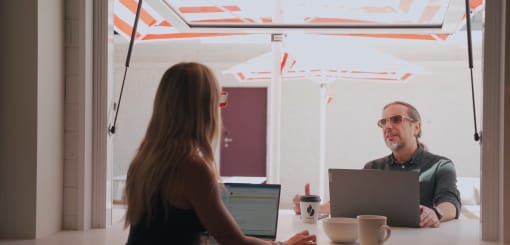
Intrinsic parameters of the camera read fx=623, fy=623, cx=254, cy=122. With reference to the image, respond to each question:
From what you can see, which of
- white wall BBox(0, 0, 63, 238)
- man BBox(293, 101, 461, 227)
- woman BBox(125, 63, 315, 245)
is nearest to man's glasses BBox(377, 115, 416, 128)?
man BBox(293, 101, 461, 227)

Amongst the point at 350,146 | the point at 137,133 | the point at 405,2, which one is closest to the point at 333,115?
the point at 350,146

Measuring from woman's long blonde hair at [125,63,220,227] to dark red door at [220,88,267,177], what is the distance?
25.5 ft

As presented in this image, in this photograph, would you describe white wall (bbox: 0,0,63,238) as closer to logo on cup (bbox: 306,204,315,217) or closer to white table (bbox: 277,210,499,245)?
white table (bbox: 277,210,499,245)

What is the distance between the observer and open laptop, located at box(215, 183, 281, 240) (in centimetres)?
193

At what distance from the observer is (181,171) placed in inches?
52.8

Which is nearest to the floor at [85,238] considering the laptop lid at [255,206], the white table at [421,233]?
the laptop lid at [255,206]

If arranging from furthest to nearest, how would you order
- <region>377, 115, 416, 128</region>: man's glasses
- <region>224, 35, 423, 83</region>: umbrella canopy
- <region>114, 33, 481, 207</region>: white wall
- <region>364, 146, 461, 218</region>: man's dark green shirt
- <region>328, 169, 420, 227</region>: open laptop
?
<region>114, 33, 481, 207</region>: white wall → <region>224, 35, 423, 83</region>: umbrella canopy → <region>377, 115, 416, 128</region>: man's glasses → <region>364, 146, 461, 218</region>: man's dark green shirt → <region>328, 169, 420, 227</region>: open laptop

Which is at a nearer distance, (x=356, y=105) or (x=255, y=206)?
(x=255, y=206)

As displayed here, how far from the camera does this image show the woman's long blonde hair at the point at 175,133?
1.36 meters

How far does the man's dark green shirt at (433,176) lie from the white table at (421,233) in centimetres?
55

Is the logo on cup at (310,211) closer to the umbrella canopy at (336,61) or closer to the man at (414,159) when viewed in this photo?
the man at (414,159)

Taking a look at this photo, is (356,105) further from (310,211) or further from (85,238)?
(85,238)

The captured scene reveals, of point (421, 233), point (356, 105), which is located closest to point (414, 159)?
point (421, 233)

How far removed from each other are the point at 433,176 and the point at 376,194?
113 cm
